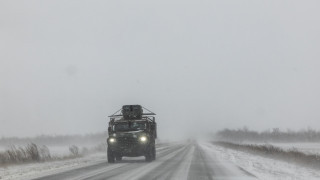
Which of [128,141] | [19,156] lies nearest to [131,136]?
[128,141]

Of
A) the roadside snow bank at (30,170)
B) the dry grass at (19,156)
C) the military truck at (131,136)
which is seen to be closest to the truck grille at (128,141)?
→ the military truck at (131,136)

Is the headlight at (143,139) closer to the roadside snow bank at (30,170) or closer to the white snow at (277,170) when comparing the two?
the roadside snow bank at (30,170)

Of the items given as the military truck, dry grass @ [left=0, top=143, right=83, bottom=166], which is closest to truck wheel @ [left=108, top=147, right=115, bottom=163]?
the military truck

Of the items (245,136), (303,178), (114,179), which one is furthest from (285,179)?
(245,136)

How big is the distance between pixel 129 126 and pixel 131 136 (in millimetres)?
1001

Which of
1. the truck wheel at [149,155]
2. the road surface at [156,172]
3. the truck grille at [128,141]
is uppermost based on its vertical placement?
the truck grille at [128,141]

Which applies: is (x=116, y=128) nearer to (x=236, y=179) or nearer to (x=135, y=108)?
(x=135, y=108)

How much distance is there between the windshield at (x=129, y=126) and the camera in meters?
27.3

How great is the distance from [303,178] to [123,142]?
41.8 feet

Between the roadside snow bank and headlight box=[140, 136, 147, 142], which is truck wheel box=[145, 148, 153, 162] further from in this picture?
the roadside snow bank

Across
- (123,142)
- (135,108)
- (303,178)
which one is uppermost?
(135,108)

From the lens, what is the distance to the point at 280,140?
344 feet

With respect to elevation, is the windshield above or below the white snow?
above

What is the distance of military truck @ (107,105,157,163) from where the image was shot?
26469mm
